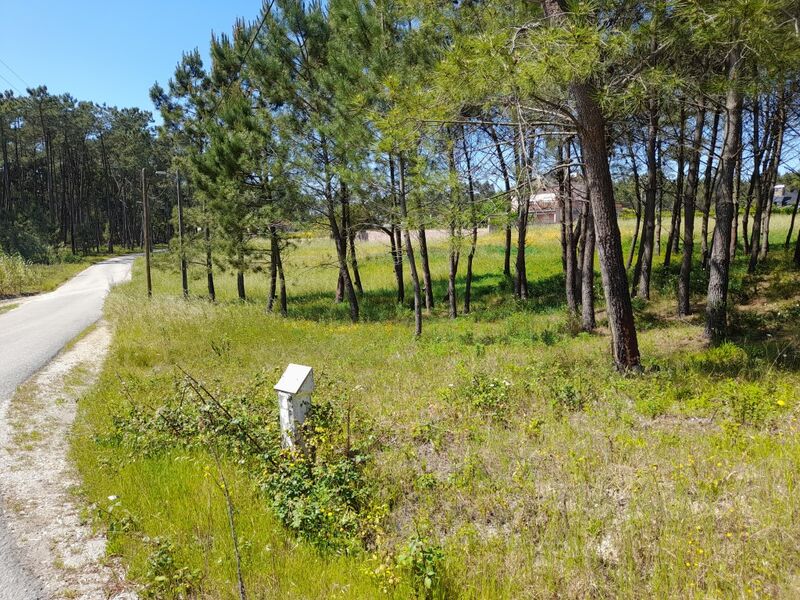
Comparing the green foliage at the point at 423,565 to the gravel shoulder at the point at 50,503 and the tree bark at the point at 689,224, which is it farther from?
the tree bark at the point at 689,224

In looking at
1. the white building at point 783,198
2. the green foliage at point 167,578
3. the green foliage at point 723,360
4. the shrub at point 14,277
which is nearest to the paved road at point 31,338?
the green foliage at point 167,578

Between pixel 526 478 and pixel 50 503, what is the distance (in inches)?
172

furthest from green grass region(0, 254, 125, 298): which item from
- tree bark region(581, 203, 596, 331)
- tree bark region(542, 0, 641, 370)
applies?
tree bark region(542, 0, 641, 370)

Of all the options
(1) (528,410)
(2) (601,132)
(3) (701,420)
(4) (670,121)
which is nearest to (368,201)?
(4) (670,121)

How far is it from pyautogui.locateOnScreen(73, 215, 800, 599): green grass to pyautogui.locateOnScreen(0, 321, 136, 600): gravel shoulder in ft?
0.56

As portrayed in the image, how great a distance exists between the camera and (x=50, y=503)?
4.48 meters

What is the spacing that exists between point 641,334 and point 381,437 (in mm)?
7892

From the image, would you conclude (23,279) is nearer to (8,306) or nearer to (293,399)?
(8,306)

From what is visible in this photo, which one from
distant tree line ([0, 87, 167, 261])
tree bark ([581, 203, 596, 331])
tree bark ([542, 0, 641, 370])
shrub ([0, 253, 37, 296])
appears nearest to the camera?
tree bark ([542, 0, 641, 370])

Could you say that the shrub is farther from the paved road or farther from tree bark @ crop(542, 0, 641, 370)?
tree bark @ crop(542, 0, 641, 370)

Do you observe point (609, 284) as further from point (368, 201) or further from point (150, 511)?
point (368, 201)

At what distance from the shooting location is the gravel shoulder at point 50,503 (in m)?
3.42

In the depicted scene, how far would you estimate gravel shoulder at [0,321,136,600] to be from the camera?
342 centimetres

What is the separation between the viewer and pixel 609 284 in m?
7.10
